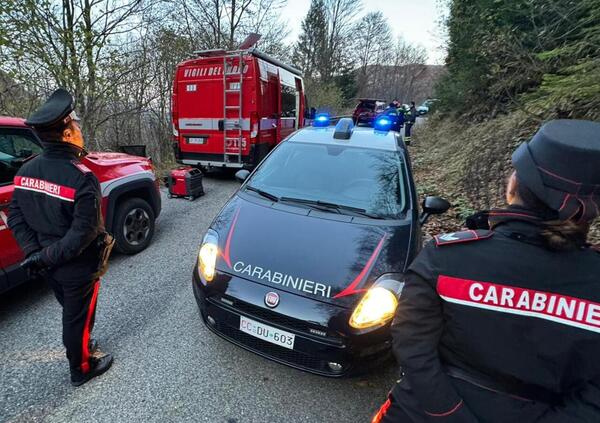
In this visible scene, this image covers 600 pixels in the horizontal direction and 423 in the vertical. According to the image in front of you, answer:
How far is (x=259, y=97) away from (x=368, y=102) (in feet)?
39.2

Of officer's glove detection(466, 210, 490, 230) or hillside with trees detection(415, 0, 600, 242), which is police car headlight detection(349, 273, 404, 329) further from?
hillside with trees detection(415, 0, 600, 242)

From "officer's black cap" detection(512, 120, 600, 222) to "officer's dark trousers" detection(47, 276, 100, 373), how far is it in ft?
7.63

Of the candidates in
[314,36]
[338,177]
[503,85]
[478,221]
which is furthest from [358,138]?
[314,36]

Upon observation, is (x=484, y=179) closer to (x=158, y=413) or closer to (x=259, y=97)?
(x=259, y=97)

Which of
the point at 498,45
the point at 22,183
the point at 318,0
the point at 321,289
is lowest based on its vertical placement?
the point at 321,289

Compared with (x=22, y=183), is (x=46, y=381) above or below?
below

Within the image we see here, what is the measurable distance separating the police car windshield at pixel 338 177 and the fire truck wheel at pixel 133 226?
66.6 inches

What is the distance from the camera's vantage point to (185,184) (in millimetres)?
6078

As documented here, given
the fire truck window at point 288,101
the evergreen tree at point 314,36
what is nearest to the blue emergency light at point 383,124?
the fire truck window at point 288,101

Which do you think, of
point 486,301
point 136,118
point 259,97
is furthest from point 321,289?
point 136,118

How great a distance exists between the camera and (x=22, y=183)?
74.4 inches

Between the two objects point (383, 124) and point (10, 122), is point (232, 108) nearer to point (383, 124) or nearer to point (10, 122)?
point (383, 124)

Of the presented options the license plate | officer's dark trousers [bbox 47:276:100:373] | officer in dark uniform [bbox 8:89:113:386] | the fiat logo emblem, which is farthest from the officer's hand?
the fiat logo emblem

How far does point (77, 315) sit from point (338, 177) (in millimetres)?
2224
